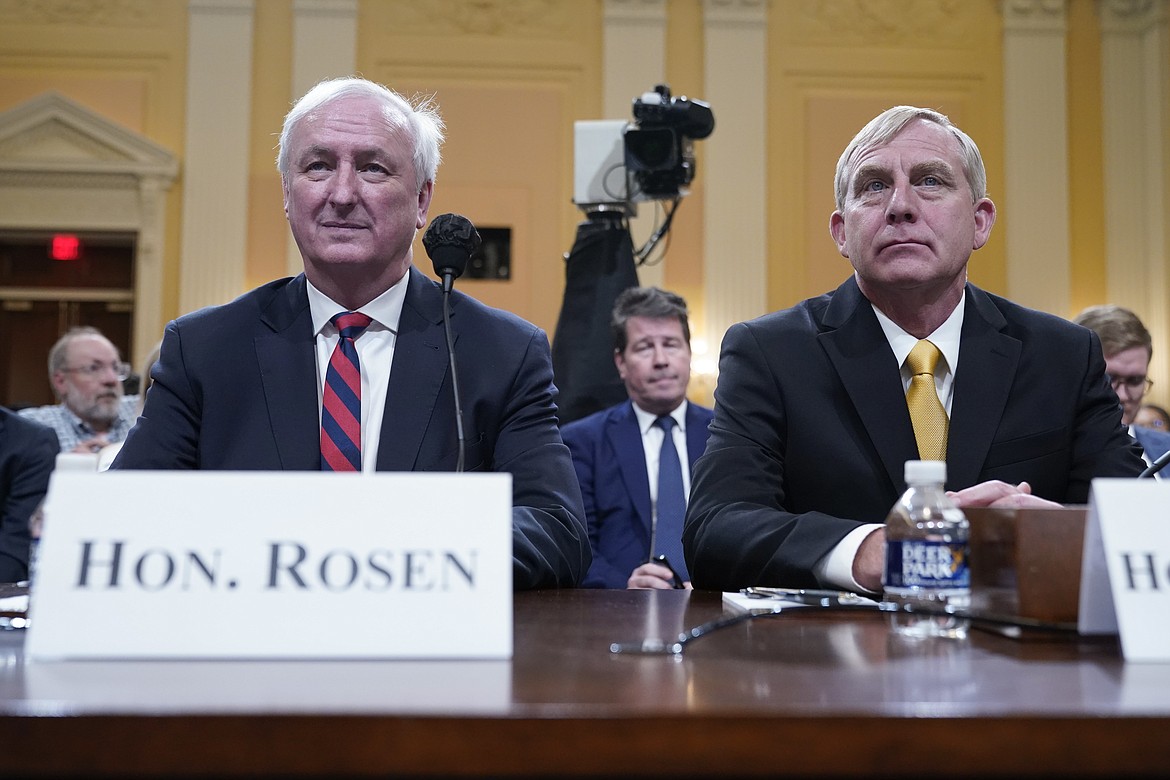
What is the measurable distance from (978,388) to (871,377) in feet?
0.50

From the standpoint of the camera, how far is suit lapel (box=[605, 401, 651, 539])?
126 inches

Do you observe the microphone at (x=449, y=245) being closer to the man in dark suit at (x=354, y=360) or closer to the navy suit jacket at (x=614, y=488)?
the man in dark suit at (x=354, y=360)

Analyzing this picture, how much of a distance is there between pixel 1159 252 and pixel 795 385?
24.7 ft

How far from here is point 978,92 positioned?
8.30 m

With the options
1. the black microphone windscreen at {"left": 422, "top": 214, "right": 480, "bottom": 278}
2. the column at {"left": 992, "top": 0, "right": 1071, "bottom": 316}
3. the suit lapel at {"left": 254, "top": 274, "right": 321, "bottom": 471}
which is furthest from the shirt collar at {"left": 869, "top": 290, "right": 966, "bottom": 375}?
the column at {"left": 992, "top": 0, "right": 1071, "bottom": 316}

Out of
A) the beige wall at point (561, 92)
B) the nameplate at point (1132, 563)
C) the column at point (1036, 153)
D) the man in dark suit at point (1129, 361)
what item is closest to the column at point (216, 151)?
the beige wall at point (561, 92)

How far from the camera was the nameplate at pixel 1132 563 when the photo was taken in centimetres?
77

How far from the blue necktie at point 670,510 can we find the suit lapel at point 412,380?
1.49 m

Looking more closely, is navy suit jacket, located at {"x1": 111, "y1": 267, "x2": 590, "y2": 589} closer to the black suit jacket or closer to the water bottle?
the black suit jacket

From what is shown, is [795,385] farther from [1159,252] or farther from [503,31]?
[1159,252]

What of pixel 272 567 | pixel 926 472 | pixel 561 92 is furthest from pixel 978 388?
pixel 561 92

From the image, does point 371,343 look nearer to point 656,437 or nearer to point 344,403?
point 344,403

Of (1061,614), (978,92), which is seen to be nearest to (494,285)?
(978,92)

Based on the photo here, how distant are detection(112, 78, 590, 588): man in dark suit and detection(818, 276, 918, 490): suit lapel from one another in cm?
42
